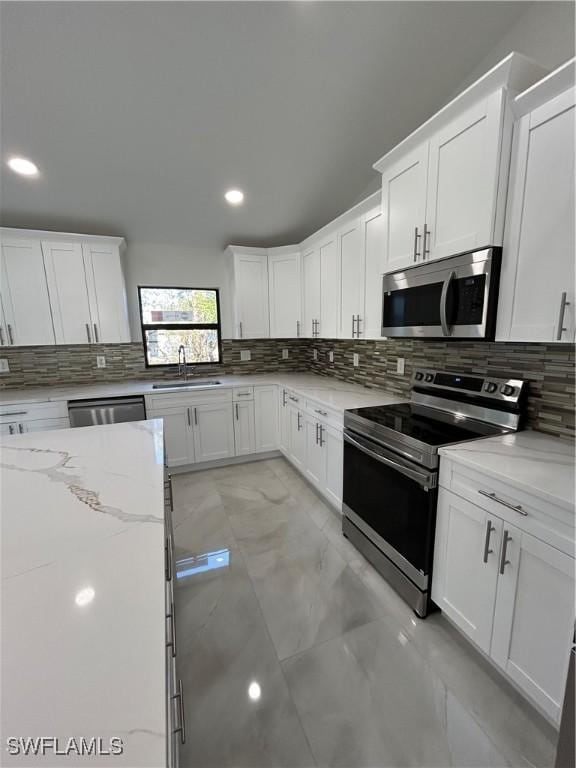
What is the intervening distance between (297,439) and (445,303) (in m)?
1.91

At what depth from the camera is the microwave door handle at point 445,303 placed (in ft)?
5.29

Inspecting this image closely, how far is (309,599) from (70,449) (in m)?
1.48

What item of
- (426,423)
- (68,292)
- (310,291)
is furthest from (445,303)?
(68,292)

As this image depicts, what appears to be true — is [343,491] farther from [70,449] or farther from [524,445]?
[70,449]

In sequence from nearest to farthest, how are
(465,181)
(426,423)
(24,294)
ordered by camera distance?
(465,181), (426,423), (24,294)

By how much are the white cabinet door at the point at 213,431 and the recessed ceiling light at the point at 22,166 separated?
224 centimetres

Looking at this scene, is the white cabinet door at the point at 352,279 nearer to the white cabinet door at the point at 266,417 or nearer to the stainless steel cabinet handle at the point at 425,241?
the stainless steel cabinet handle at the point at 425,241

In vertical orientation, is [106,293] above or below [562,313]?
above

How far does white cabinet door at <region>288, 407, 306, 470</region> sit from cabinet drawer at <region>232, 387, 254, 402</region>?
19.1 inches

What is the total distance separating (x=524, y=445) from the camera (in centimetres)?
146

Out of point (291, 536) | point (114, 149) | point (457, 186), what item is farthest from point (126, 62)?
point (291, 536)

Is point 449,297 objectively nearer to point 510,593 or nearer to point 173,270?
point 510,593

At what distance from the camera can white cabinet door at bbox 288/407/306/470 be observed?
2994mm

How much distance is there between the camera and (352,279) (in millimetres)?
2637
